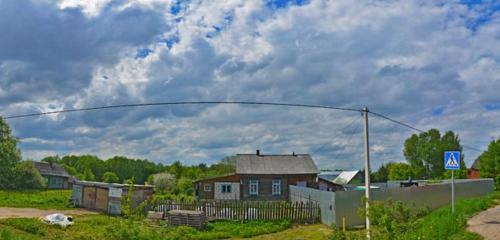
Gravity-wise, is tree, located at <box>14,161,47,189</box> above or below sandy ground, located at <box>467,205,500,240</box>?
above

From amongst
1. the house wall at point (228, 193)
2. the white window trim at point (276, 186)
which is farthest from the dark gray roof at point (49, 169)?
the white window trim at point (276, 186)

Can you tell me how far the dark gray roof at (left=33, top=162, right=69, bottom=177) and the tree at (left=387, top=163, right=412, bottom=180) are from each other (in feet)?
182

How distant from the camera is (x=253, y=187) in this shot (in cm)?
4578

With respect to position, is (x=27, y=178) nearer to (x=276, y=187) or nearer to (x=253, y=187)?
(x=253, y=187)

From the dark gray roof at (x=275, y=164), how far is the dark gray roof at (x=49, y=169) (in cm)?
4711

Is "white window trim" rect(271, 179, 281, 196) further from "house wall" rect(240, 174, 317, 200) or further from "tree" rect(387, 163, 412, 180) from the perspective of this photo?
"tree" rect(387, 163, 412, 180)

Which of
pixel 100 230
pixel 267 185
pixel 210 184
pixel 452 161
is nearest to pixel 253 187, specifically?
pixel 267 185

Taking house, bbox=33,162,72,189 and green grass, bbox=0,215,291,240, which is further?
house, bbox=33,162,72,189

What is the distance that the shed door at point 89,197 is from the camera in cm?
3692

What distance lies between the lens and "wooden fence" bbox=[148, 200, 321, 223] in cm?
2523

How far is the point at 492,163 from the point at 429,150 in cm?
2280

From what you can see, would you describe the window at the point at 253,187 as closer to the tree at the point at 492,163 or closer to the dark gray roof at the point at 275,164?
the dark gray roof at the point at 275,164

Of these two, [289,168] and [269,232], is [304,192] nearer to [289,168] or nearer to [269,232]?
[269,232]

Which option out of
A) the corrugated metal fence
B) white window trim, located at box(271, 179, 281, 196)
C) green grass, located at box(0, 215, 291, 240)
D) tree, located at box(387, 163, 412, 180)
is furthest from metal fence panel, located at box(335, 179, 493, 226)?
tree, located at box(387, 163, 412, 180)
